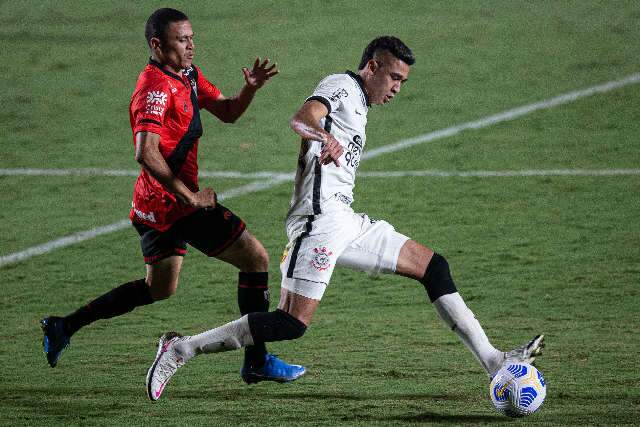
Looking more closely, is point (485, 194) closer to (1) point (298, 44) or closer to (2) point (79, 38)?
(1) point (298, 44)

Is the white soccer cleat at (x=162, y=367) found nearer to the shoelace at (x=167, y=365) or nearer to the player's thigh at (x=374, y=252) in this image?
the shoelace at (x=167, y=365)

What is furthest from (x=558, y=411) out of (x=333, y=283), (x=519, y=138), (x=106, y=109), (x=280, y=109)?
(x=106, y=109)

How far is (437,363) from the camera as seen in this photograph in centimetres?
720

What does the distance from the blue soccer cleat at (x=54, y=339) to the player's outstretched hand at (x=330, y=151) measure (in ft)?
7.04

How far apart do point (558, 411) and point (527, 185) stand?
5292mm

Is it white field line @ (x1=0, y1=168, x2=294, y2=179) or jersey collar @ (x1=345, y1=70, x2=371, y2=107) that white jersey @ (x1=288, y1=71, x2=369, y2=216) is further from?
white field line @ (x1=0, y1=168, x2=294, y2=179)

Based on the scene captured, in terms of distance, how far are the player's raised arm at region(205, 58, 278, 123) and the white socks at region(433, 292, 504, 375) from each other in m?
1.71

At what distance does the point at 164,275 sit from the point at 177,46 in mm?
1267

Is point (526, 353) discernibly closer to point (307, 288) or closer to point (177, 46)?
point (307, 288)

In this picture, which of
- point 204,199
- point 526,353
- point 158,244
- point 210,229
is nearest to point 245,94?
point 210,229

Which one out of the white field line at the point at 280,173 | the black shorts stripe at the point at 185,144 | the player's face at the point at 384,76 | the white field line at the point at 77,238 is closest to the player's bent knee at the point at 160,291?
the black shorts stripe at the point at 185,144

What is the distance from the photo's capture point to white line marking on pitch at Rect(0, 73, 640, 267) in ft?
33.4

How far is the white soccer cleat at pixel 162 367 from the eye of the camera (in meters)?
6.35

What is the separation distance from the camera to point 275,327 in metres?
6.31
